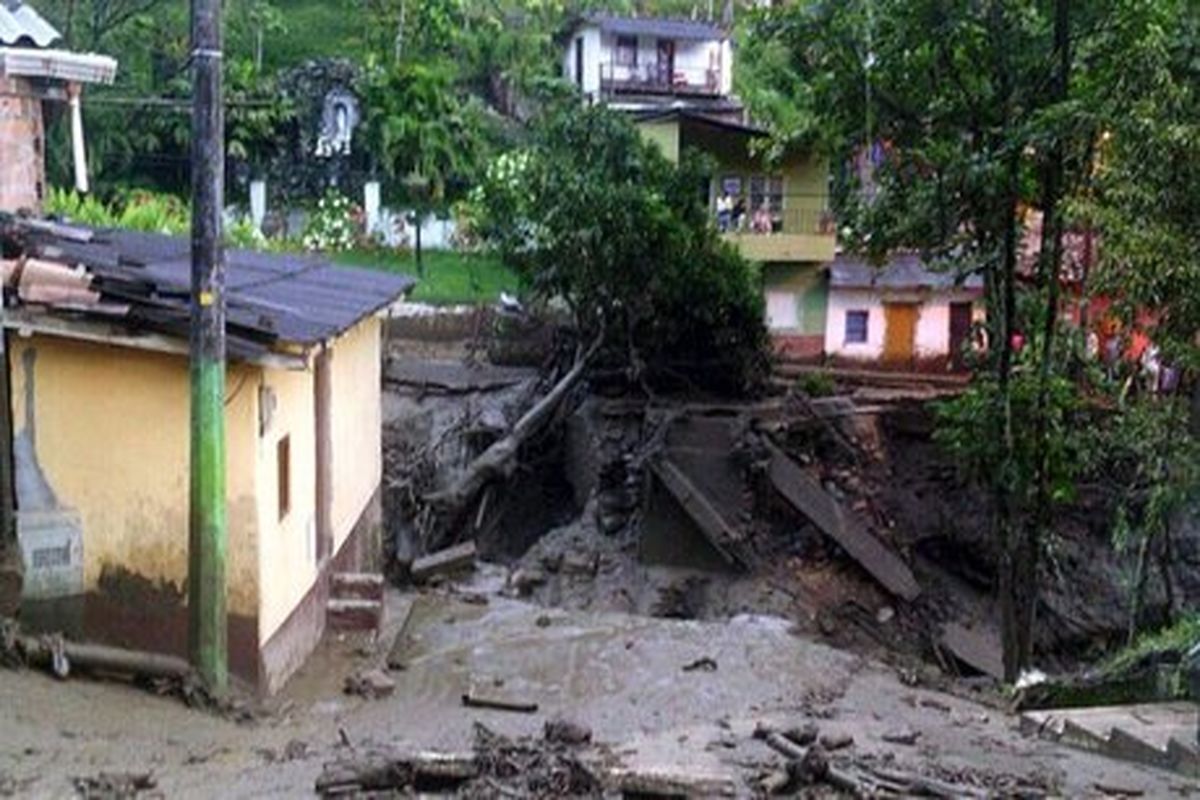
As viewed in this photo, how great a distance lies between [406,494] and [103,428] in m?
13.0

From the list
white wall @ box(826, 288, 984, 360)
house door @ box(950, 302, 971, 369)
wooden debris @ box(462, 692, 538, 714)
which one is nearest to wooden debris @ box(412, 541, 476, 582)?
wooden debris @ box(462, 692, 538, 714)

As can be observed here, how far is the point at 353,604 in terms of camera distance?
14.6 meters

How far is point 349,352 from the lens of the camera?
52.9 ft

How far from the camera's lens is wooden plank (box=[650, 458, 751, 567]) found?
22.2 metres

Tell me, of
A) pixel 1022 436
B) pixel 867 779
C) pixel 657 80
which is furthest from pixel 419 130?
pixel 867 779

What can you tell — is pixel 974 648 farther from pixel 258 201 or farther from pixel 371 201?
pixel 258 201

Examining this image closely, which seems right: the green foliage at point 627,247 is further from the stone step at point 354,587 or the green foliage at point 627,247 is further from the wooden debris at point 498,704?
the wooden debris at point 498,704

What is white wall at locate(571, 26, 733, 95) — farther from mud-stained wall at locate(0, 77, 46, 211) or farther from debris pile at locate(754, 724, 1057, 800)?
debris pile at locate(754, 724, 1057, 800)

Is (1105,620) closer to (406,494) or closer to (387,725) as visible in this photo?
(406,494)

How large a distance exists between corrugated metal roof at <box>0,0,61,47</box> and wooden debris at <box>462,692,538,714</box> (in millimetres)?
8243

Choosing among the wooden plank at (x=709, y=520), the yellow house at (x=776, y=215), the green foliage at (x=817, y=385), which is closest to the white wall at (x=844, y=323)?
the yellow house at (x=776, y=215)

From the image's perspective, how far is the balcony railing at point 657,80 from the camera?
5044 centimetres

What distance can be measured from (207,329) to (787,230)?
25.4 meters

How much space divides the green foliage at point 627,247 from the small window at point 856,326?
8.87 m
